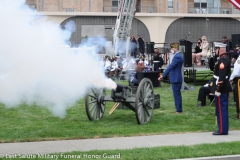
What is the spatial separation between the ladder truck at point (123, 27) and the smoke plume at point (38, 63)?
59.3 feet

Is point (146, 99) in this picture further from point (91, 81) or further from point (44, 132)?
point (44, 132)

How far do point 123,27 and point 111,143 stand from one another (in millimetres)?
23011

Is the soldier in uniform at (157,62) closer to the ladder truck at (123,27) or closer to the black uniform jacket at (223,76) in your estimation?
the ladder truck at (123,27)

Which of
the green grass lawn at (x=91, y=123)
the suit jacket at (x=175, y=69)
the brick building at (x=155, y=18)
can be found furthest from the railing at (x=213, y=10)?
the suit jacket at (x=175, y=69)

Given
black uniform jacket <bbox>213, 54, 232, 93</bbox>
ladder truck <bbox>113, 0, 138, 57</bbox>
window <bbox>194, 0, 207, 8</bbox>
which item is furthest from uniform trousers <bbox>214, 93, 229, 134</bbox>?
window <bbox>194, 0, 207, 8</bbox>

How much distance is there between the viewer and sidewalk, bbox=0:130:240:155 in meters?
8.85

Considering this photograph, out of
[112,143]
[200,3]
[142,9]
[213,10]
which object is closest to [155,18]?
[142,9]

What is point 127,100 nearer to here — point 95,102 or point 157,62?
point 95,102

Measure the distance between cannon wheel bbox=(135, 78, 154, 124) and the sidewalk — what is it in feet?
4.25

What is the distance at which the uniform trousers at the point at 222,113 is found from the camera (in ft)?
34.1

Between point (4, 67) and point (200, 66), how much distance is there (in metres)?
18.3

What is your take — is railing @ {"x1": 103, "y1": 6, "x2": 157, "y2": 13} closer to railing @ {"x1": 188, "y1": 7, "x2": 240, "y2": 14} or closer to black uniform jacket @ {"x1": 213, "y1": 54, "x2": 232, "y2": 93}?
railing @ {"x1": 188, "y1": 7, "x2": 240, "y2": 14}

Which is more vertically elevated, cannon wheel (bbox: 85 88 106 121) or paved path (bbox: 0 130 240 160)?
cannon wheel (bbox: 85 88 106 121)

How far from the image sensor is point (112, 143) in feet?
31.0
